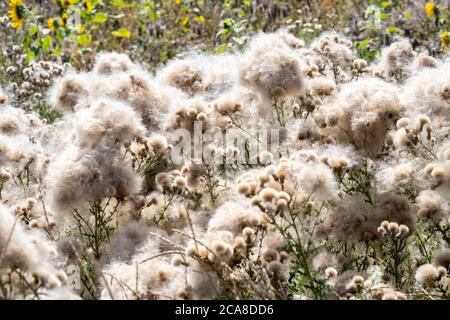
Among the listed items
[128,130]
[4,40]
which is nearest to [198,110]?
[128,130]

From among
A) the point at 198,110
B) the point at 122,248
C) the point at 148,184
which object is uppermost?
the point at 198,110

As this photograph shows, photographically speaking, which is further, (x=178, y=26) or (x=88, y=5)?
(x=178, y=26)

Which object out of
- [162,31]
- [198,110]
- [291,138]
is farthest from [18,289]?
[162,31]

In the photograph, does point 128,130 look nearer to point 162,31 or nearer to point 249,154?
point 249,154

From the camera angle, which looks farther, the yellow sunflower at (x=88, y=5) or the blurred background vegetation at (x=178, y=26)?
the blurred background vegetation at (x=178, y=26)

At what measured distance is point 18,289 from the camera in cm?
279

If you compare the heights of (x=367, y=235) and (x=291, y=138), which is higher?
(x=291, y=138)

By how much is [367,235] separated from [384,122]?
641 millimetres

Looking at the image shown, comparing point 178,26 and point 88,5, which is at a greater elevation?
point 178,26

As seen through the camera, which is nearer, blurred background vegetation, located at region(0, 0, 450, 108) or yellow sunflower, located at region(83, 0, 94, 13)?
yellow sunflower, located at region(83, 0, 94, 13)
